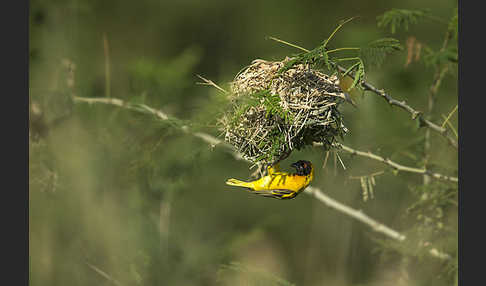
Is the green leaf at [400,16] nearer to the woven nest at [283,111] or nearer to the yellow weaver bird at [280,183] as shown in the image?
the woven nest at [283,111]

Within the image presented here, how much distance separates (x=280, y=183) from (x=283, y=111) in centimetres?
47

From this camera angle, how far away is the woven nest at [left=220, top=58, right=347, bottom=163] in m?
3.49

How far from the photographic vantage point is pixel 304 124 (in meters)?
3.47

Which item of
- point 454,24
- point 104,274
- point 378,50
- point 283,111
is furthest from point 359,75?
point 104,274

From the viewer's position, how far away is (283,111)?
11.2 ft

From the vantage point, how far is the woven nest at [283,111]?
137 inches

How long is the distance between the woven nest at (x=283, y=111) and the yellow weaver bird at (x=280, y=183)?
0.33 feet

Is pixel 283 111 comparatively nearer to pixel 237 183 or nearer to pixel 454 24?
pixel 237 183

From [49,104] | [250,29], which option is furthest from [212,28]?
[49,104]

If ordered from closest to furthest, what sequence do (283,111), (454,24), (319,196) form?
(283,111) < (454,24) < (319,196)

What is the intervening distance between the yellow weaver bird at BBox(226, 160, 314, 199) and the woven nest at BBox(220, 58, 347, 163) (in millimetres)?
99

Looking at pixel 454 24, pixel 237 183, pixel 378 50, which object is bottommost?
pixel 237 183

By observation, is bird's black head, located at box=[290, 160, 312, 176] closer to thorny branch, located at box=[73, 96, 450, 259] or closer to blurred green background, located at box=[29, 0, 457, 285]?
blurred green background, located at box=[29, 0, 457, 285]

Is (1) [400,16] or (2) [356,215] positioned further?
(2) [356,215]
